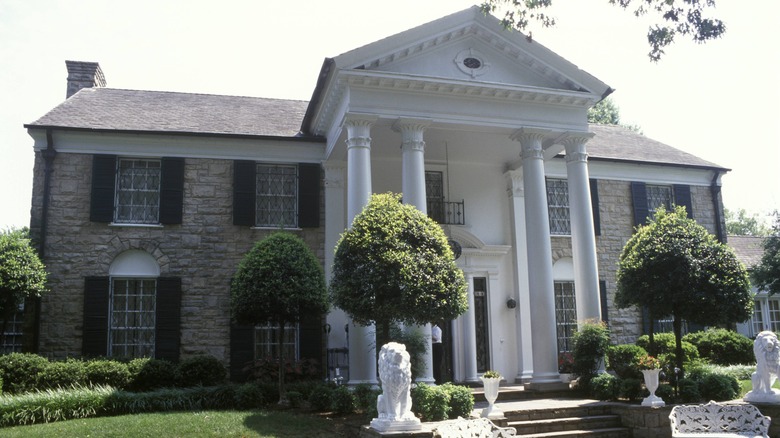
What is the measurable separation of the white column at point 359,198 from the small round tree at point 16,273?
270 inches

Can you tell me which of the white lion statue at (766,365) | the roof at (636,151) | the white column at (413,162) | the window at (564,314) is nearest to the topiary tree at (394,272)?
the white column at (413,162)

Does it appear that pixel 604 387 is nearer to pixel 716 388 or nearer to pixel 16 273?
pixel 716 388

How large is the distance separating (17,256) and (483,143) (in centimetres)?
1089

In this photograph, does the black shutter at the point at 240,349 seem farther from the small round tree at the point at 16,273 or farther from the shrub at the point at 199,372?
the small round tree at the point at 16,273

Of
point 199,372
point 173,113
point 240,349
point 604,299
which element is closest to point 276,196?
point 173,113

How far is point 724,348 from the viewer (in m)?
17.2

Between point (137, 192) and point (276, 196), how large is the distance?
3341 mm

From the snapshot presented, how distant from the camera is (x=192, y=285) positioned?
1546 cm

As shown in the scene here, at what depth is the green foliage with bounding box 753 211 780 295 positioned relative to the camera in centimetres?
1991

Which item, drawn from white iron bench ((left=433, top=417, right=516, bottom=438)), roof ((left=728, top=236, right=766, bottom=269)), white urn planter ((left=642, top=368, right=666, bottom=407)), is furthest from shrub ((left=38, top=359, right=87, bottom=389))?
roof ((left=728, top=236, right=766, bottom=269))

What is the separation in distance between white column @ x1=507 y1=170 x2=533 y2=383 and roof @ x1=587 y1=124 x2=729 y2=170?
2.61 metres

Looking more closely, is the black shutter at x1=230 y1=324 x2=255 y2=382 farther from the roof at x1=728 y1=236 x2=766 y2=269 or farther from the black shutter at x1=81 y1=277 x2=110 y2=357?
the roof at x1=728 y1=236 x2=766 y2=269

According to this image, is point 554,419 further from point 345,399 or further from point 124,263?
point 124,263

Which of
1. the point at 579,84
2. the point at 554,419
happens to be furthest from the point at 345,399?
the point at 579,84
